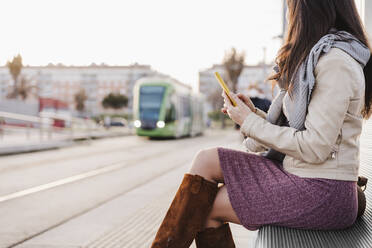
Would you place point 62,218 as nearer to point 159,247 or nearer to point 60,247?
point 60,247

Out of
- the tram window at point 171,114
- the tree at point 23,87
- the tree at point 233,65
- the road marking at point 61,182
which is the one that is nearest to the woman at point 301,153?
the road marking at point 61,182

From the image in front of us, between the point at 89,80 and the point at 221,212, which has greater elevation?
the point at 89,80

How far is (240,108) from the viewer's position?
6.99 ft

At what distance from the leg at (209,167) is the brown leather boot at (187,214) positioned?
4 cm

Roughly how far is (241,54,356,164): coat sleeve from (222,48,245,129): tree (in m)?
44.2

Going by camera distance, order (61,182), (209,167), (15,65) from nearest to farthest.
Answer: (209,167) < (61,182) < (15,65)

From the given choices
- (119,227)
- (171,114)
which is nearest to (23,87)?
(171,114)

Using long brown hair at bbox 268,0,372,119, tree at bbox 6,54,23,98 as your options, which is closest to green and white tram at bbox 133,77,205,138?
long brown hair at bbox 268,0,372,119

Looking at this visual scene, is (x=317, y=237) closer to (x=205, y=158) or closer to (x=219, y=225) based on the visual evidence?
(x=219, y=225)

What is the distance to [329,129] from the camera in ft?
6.16

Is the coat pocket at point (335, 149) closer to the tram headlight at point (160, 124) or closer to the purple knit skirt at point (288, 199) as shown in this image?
the purple knit skirt at point (288, 199)

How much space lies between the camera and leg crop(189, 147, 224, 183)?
2.18 m

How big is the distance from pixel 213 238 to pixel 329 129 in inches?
31.0

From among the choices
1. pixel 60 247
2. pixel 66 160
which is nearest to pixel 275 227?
pixel 60 247
